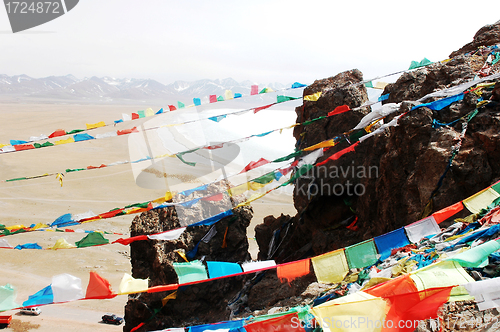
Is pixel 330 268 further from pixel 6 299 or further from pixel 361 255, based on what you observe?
pixel 6 299

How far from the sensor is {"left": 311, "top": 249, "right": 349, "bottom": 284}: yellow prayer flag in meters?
5.70

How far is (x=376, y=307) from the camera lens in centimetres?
366

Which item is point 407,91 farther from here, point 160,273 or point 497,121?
point 160,273

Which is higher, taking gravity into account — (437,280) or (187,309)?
(437,280)

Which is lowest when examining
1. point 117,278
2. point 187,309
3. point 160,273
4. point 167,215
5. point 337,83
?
point 117,278

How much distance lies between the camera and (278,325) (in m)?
4.09

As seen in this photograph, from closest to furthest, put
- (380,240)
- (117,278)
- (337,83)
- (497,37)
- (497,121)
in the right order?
(380,240) < (497,121) < (497,37) < (337,83) < (117,278)

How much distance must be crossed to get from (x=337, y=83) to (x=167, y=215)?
8.04 m

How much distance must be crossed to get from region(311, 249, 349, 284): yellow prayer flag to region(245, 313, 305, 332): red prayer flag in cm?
174

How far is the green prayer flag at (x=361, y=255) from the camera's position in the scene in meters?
5.87

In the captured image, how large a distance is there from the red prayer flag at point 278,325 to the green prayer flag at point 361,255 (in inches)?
84.5

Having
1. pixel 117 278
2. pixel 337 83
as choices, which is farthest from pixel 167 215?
pixel 117 278

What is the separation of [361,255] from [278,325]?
8.33ft

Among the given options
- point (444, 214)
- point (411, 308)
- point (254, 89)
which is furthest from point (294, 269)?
point (254, 89)
